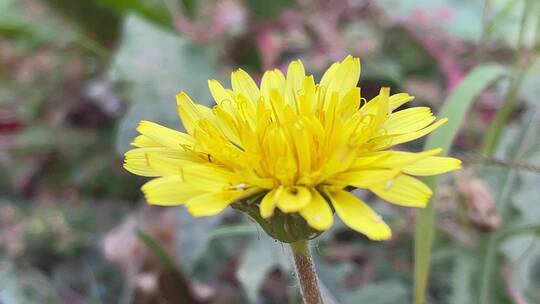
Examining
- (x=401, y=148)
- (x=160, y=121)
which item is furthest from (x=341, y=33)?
(x=160, y=121)

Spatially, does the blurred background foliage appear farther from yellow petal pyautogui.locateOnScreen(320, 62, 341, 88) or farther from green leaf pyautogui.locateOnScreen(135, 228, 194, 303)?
yellow petal pyautogui.locateOnScreen(320, 62, 341, 88)

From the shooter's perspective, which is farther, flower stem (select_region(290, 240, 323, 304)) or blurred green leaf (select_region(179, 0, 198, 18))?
blurred green leaf (select_region(179, 0, 198, 18))

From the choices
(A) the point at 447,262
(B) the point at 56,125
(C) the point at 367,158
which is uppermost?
(B) the point at 56,125

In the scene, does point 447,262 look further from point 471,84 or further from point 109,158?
point 109,158

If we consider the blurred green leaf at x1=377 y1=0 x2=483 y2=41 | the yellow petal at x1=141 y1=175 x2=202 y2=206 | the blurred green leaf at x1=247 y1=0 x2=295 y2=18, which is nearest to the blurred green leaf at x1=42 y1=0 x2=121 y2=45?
the blurred green leaf at x1=247 y1=0 x2=295 y2=18

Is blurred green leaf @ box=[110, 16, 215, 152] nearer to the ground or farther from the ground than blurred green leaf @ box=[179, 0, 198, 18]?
nearer to the ground

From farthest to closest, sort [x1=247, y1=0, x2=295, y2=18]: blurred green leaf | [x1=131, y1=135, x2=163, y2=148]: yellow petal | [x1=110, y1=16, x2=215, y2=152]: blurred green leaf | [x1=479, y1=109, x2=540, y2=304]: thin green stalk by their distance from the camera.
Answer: [x1=247, y1=0, x2=295, y2=18]: blurred green leaf, [x1=110, y1=16, x2=215, y2=152]: blurred green leaf, [x1=479, y1=109, x2=540, y2=304]: thin green stalk, [x1=131, y1=135, x2=163, y2=148]: yellow petal
